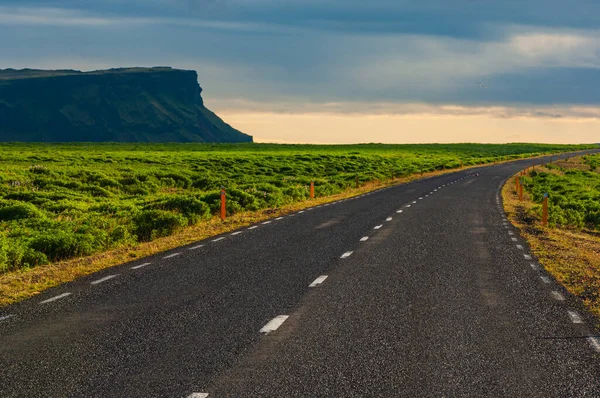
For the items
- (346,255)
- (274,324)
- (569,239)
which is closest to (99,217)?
(346,255)

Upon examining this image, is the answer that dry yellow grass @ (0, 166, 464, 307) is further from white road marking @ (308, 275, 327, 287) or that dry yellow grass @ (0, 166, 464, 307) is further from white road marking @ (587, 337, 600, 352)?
white road marking @ (587, 337, 600, 352)

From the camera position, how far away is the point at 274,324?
814 cm

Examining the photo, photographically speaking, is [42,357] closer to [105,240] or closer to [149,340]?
[149,340]

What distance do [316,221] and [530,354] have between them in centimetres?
1522

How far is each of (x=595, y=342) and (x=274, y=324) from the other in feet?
12.3

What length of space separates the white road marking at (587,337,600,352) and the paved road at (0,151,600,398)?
46mm

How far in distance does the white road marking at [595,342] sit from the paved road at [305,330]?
46 mm

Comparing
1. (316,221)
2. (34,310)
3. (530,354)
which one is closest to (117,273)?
(34,310)

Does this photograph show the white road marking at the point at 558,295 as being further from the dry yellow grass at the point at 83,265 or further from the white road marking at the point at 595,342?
the dry yellow grass at the point at 83,265

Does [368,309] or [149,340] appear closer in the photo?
[149,340]

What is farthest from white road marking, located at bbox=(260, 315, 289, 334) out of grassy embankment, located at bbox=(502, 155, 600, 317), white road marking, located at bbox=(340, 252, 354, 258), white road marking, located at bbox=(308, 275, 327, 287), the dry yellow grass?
white road marking, located at bbox=(340, 252, 354, 258)

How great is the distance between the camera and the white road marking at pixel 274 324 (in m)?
7.85

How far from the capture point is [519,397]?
5660 millimetres

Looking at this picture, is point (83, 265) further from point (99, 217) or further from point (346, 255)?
Result: point (99, 217)
